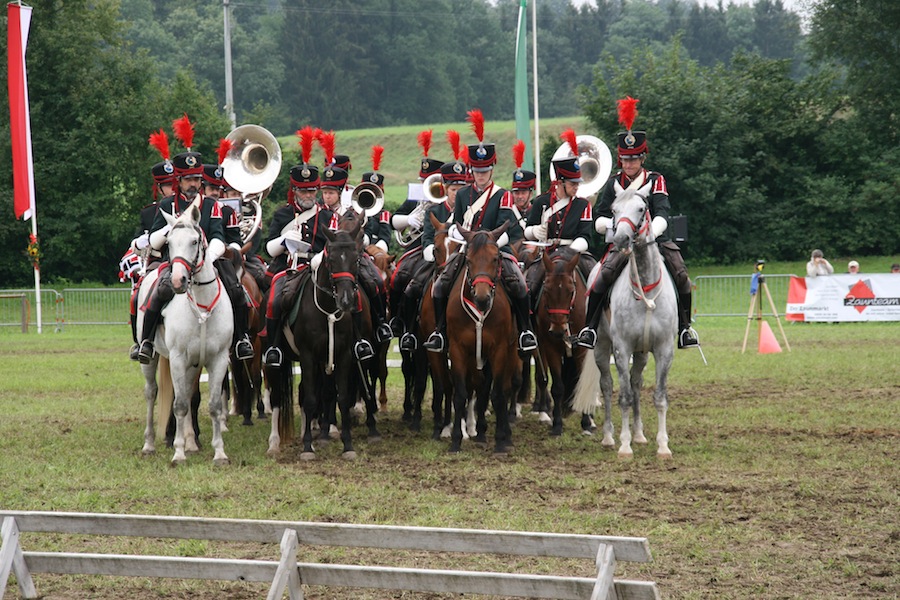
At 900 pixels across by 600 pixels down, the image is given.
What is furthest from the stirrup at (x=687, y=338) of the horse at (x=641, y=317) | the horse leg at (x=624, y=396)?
the horse leg at (x=624, y=396)

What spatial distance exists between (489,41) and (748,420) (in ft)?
262

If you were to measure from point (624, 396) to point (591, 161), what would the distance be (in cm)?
493

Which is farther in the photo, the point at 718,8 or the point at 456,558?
the point at 718,8

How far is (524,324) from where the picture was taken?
12.1 m

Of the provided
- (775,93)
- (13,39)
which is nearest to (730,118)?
(775,93)

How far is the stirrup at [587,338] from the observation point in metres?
12.0

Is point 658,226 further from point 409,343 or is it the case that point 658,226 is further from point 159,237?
point 159,237

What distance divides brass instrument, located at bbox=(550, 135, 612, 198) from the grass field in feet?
10.2

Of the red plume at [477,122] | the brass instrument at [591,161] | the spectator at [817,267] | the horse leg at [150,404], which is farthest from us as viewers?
the spectator at [817,267]

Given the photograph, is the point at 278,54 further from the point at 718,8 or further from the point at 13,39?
the point at 13,39

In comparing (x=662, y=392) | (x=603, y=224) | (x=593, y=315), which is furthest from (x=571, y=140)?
(x=662, y=392)

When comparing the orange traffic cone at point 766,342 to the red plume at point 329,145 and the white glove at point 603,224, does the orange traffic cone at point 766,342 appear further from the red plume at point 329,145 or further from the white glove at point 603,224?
the red plume at point 329,145

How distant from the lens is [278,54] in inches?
3393

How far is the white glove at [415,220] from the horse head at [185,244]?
4888 mm
